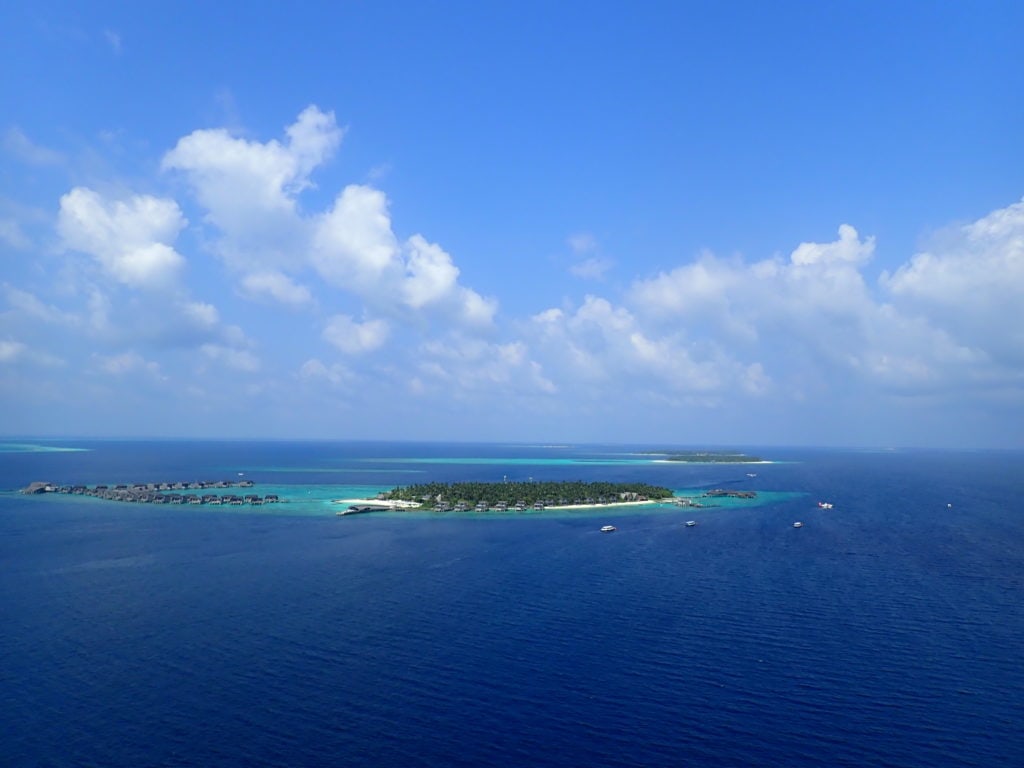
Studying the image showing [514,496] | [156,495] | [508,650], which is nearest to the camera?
[508,650]

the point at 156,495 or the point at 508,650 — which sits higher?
the point at 156,495

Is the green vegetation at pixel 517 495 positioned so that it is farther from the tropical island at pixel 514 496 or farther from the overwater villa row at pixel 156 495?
the overwater villa row at pixel 156 495

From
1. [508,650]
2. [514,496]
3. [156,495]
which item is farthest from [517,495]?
[508,650]

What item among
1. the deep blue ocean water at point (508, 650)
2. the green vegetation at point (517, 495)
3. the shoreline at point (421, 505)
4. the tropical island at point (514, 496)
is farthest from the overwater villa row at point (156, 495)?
the deep blue ocean water at point (508, 650)

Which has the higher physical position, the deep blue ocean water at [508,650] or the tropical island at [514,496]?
the tropical island at [514,496]

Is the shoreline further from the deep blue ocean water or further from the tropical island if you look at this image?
the deep blue ocean water

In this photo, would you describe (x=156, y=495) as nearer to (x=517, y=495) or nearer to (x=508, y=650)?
(x=517, y=495)

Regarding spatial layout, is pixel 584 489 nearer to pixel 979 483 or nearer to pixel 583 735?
pixel 583 735

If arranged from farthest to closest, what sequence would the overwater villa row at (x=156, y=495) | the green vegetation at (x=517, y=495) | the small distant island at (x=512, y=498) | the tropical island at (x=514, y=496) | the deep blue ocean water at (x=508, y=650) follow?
the overwater villa row at (x=156, y=495)
the green vegetation at (x=517, y=495)
the tropical island at (x=514, y=496)
the small distant island at (x=512, y=498)
the deep blue ocean water at (x=508, y=650)
